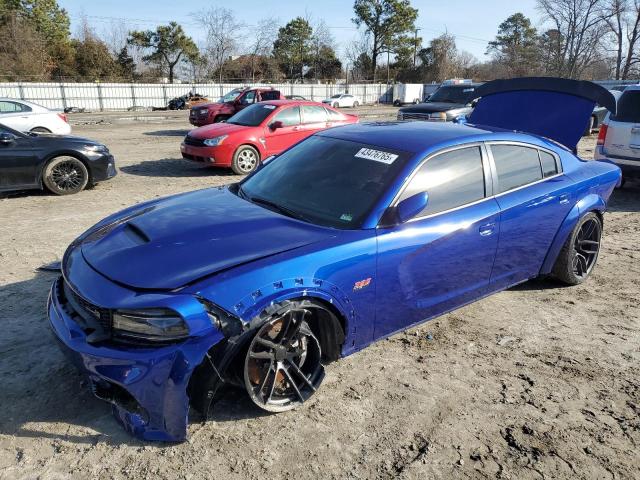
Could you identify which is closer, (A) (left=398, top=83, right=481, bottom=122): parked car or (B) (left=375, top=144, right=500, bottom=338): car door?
(B) (left=375, top=144, right=500, bottom=338): car door

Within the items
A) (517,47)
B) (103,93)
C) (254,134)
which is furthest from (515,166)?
(517,47)

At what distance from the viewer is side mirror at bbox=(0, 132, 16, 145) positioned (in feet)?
25.1

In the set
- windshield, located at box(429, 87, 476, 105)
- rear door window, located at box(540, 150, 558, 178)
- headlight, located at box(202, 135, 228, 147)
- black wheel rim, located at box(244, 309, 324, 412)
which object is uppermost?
windshield, located at box(429, 87, 476, 105)

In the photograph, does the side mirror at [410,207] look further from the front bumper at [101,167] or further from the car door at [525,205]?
the front bumper at [101,167]

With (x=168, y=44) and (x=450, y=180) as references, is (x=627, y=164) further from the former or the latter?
(x=168, y=44)

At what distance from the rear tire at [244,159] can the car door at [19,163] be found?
11.8ft

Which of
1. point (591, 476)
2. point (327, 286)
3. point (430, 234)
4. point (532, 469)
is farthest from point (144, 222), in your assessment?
point (591, 476)

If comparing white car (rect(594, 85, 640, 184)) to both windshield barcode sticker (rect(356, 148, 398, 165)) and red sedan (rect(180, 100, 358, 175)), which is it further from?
A: windshield barcode sticker (rect(356, 148, 398, 165))

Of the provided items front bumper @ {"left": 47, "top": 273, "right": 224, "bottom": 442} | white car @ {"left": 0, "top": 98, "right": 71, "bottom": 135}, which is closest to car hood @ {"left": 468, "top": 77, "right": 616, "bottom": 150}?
front bumper @ {"left": 47, "top": 273, "right": 224, "bottom": 442}

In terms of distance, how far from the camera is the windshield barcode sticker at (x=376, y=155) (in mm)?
3623

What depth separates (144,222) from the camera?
3436mm

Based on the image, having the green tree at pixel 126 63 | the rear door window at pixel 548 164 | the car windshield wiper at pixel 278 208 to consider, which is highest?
the green tree at pixel 126 63

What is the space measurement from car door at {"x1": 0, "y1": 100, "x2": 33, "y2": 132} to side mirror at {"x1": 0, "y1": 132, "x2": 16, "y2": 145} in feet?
19.8

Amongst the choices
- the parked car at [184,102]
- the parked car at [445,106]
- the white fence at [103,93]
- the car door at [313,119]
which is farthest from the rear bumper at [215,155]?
the parked car at [184,102]
